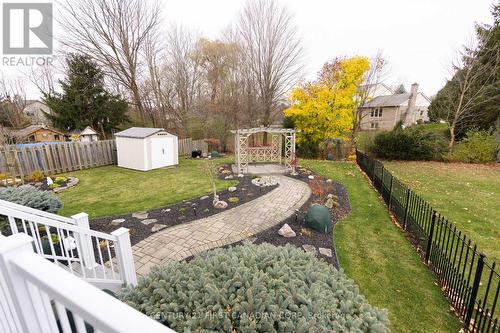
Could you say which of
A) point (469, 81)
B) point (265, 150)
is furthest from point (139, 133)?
point (469, 81)

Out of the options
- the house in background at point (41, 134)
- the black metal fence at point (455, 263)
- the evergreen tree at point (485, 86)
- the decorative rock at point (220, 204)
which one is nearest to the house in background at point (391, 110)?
the evergreen tree at point (485, 86)

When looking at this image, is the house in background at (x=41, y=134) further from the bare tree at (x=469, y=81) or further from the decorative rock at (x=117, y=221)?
the bare tree at (x=469, y=81)

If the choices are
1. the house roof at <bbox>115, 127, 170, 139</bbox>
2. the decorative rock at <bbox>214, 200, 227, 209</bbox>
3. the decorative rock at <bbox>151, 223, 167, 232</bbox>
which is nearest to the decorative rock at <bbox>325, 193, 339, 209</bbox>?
the decorative rock at <bbox>214, 200, 227, 209</bbox>

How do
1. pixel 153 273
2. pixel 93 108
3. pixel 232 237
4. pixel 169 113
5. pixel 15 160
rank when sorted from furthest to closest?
pixel 169 113
pixel 93 108
pixel 15 160
pixel 232 237
pixel 153 273

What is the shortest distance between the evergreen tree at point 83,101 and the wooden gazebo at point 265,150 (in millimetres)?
13316

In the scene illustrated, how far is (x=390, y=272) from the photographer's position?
447cm

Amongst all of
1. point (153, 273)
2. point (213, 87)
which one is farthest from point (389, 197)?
point (213, 87)

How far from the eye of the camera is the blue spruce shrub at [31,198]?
4734mm

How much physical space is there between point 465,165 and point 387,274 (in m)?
14.0

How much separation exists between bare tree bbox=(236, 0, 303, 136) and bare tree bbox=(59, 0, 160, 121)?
7.24 meters

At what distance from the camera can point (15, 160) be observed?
33.2 ft

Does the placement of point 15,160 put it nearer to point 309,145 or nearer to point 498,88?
point 309,145

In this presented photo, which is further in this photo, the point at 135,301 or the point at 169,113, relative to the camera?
the point at 169,113

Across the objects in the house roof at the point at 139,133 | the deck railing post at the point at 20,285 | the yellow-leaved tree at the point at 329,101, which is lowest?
the deck railing post at the point at 20,285
